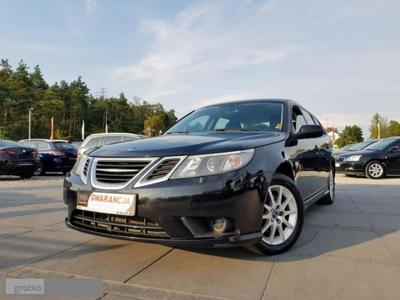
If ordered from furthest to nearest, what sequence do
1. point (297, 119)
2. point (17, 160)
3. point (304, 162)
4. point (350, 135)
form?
1. point (350, 135)
2. point (17, 160)
3. point (297, 119)
4. point (304, 162)

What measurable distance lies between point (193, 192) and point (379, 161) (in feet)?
34.9

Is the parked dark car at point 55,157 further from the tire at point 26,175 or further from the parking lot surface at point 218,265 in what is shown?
the parking lot surface at point 218,265

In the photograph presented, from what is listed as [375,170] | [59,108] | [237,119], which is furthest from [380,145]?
[59,108]

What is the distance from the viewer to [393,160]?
12062 millimetres

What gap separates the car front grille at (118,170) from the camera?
3.17 meters

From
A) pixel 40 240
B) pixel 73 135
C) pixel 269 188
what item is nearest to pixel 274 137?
pixel 269 188

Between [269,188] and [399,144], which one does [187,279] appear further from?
[399,144]

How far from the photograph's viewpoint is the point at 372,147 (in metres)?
12.8

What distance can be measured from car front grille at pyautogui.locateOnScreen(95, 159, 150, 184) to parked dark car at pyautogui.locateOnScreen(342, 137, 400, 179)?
1057 cm

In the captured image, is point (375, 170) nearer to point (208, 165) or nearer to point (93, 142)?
point (93, 142)

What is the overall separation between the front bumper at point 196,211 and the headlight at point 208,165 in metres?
0.05

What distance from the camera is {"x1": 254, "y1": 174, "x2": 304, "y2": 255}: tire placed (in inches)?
138

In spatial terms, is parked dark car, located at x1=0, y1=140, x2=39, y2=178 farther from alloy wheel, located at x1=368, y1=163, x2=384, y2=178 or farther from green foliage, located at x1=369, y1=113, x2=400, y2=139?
green foliage, located at x1=369, y1=113, x2=400, y2=139

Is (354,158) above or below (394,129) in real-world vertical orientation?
below
